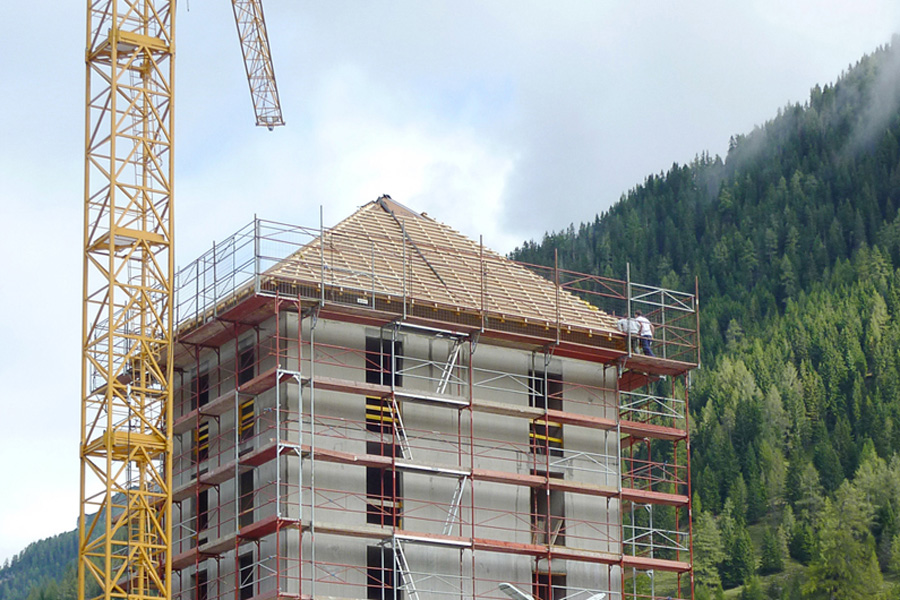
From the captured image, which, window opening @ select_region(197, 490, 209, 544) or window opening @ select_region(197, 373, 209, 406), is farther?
window opening @ select_region(197, 373, 209, 406)

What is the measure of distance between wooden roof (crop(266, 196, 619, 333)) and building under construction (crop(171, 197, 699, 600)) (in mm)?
105

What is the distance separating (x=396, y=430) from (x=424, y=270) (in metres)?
6.64

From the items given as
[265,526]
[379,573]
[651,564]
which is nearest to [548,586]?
[651,564]

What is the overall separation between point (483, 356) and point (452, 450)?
3893 mm

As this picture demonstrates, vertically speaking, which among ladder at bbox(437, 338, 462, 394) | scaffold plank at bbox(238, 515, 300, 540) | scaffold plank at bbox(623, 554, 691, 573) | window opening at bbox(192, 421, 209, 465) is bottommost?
scaffold plank at bbox(623, 554, 691, 573)

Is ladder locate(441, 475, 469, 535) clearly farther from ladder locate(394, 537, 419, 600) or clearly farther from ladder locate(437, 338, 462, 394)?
ladder locate(437, 338, 462, 394)

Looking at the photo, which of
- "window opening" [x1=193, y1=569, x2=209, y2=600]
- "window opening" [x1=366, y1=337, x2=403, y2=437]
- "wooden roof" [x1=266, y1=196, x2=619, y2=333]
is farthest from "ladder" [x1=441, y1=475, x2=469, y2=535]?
"window opening" [x1=193, y1=569, x2=209, y2=600]

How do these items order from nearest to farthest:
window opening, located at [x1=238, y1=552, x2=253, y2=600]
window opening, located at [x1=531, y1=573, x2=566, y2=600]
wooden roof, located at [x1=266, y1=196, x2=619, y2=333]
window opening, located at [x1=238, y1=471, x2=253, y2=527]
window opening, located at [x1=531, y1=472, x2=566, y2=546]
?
1. window opening, located at [x1=238, y1=552, x2=253, y2=600]
2. window opening, located at [x1=238, y1=471, x2=253, y2=527]
3. wooden roof, located at [x1=266, y1=196, x2=619, y2=333]
4. window opening, located at [x1=531, y1=573, x2=566, y2=600]
5. window opening, located at [x1=531, y1=472, x2=566, y2=546]

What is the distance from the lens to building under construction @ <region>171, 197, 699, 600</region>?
49.3 meters

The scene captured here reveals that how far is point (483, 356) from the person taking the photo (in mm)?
54500

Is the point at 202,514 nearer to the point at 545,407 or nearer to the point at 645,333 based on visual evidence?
the point at 545,407

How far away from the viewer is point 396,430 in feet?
169

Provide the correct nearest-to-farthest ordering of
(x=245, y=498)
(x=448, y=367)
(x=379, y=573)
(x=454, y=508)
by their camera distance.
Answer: (x=379, y=573) < (x=245, y=498) < (x=454, y=508) < (x=448, y=367)

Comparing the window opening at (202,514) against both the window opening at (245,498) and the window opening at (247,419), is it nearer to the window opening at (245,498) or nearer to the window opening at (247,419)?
the window opening at (245,498)
